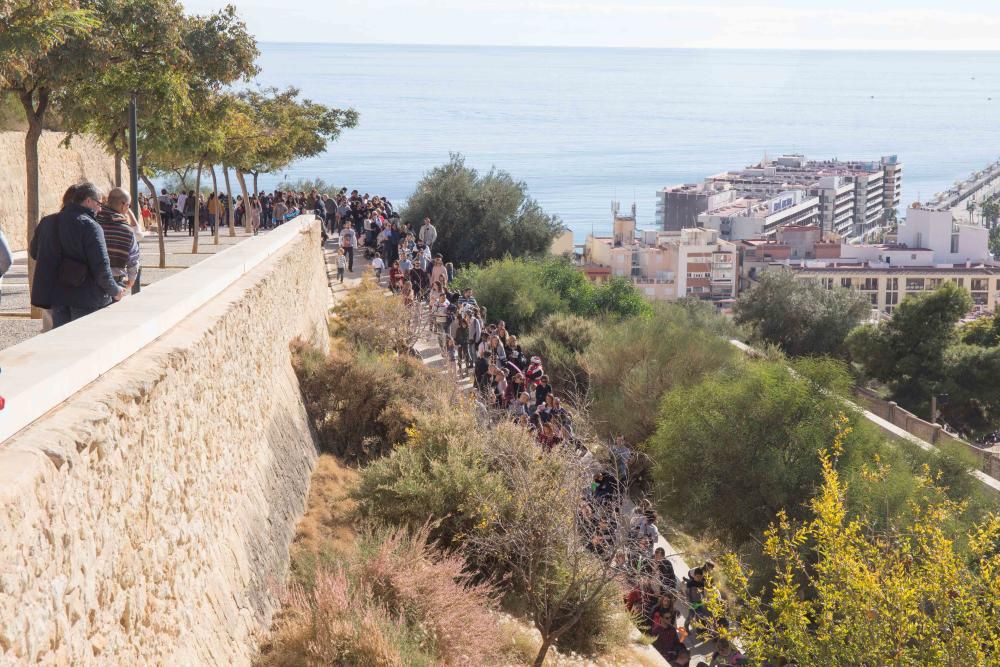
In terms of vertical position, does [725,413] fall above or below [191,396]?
below

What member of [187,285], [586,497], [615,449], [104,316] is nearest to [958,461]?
[615,449]

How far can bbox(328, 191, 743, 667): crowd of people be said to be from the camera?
37.2ft

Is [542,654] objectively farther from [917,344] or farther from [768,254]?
[768,254]

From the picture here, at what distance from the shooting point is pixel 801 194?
175 meters

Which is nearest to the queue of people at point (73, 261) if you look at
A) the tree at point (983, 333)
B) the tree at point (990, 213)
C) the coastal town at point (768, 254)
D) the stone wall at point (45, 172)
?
the stone wall at point (45, 172)

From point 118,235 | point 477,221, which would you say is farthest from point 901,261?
point 118,235

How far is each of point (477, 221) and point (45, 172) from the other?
1469 centimetres

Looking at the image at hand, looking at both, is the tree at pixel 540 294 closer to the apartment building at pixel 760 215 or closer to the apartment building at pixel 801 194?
the apartment building at pixel 760 215

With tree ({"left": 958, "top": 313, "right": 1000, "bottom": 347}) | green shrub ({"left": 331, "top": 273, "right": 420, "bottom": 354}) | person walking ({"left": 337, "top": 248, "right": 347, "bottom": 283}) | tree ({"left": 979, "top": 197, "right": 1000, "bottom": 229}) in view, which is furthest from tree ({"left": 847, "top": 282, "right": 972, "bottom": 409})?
tree ({"left": 979, "top": 197, "right": 1000, "bottom": 229})

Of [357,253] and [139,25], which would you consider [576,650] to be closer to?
[139,25]

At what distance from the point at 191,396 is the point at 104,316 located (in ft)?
2.49

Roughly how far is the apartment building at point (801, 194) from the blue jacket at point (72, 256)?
144 metres

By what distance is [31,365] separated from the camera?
519cm

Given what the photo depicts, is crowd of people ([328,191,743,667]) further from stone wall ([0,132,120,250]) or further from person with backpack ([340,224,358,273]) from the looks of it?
stone wall ([0,132,120,250])
